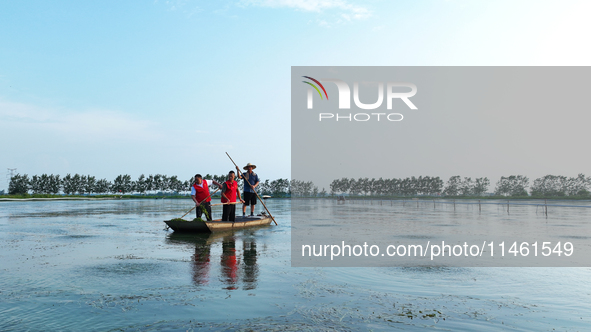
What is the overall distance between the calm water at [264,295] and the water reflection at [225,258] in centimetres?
4

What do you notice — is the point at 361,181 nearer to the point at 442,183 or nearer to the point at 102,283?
the point at 442,183

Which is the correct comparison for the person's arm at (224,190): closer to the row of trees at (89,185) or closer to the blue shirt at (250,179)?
the blue shirt at (250,179)

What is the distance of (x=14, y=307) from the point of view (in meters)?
5.20

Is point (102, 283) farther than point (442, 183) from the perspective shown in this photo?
No

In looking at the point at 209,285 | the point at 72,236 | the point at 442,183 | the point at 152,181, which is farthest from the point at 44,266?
the point at 442,183

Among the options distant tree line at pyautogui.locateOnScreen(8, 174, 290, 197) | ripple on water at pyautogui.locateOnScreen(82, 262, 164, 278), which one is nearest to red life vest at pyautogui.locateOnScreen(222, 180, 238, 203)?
ripple on water at pyautogui.locateOnScreen(82, 262, 164, 278)

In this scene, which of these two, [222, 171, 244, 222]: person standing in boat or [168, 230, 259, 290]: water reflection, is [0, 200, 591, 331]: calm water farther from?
[222, 171, 244, 222]: person standing in boat

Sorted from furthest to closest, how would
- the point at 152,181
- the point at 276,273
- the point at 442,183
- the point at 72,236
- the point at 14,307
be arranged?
1. the point at 442,183
2. the point at 152,181
3. the point at 72,236
4. the point at 276,273
5. the point at 14,307

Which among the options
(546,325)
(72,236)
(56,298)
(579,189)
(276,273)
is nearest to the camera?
(546,325)

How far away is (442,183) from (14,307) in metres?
188

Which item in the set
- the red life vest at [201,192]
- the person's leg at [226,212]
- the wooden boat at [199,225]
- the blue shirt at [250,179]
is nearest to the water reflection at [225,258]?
the wooden boat at [199,225]

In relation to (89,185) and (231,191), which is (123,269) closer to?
(231,191)

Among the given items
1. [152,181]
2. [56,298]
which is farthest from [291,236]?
[152,181]

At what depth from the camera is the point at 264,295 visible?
6.01 meters
